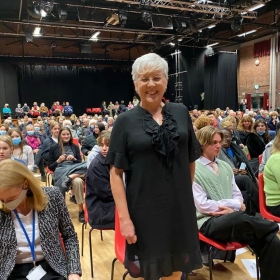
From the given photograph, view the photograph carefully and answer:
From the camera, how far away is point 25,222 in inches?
53.1

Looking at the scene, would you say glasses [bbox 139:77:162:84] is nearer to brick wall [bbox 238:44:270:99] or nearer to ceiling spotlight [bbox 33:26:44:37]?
ceiling spotlight [bbox 33:26:44:37]

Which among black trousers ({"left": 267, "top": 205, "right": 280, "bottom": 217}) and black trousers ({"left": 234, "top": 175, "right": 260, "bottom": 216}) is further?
black trousers ({"left": 234, "top": 175, "right": 260, "bottom": 216})

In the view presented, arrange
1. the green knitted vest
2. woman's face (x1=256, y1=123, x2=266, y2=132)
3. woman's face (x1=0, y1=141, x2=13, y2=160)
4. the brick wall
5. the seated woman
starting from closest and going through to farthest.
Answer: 1. the green knitted vest
2. the seated woman
3. woman's face (x1=0, y1=141, x2=13, y2=160)
4. woman's face (x1=256, y1=123, x2=266, y2=132)
5. the brick wall

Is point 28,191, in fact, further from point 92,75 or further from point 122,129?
point 92,75

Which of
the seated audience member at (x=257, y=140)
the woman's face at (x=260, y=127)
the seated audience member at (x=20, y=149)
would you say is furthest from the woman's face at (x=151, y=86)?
the woman's face at (x=260, y=127)

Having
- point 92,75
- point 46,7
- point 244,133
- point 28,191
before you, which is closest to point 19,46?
point 92,75

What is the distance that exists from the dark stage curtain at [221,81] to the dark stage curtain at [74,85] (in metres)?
5.42

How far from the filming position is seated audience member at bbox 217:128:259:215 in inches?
121

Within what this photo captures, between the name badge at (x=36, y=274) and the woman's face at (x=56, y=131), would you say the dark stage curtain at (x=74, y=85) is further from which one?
the name badge at (x=36, y=274)

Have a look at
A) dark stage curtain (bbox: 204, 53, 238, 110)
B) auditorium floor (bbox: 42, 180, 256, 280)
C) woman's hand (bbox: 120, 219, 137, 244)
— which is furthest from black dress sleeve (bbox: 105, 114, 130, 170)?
dark stage curtain (bbox: 204, 53, 238, 110)

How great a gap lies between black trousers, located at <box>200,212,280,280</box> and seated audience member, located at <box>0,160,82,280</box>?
0.95m

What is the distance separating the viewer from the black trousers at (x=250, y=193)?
10.0 ft

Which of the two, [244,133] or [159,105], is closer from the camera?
[159,105]

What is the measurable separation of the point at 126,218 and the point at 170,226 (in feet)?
0.66
